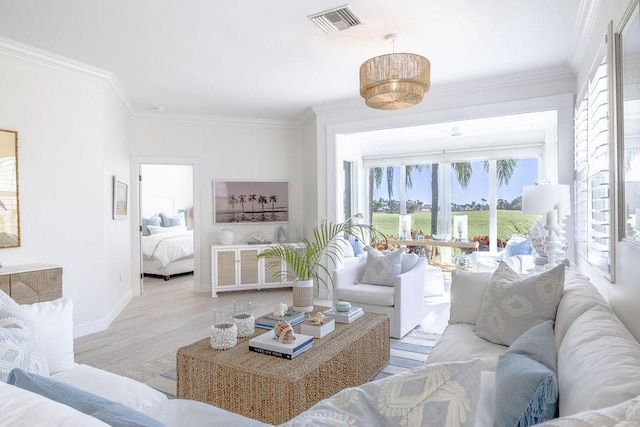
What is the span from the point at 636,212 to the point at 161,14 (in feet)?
10.5

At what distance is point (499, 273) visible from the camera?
8.02ft

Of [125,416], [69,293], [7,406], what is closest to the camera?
[7,406]

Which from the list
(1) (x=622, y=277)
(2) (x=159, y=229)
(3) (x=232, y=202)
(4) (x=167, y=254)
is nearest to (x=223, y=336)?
(1) (x=622, y=277)

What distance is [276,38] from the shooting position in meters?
3.24

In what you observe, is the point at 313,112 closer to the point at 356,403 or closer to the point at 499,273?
the point at 499,273

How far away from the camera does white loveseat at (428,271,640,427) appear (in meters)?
0.76

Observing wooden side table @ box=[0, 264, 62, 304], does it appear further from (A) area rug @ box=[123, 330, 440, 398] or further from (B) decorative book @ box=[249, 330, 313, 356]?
(B) decorative book @ box=[249, 330, 313, 356]

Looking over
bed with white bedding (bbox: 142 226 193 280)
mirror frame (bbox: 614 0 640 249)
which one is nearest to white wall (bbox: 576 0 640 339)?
mirror frame (bbox: 614 0 640 249)

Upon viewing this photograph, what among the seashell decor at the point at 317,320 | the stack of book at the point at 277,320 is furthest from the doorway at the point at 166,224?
the seashell decor at the point at 317,320

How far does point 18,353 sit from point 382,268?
3.15 meters

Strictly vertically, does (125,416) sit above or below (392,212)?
below

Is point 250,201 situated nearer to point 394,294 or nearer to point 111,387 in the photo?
point 394,294

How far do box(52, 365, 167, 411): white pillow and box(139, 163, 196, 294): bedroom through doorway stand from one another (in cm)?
420

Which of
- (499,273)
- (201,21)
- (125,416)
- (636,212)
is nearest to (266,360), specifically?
(125,416)
